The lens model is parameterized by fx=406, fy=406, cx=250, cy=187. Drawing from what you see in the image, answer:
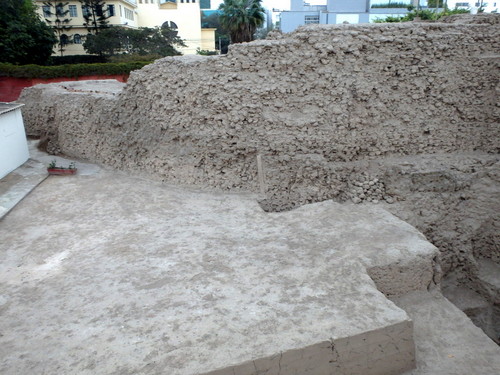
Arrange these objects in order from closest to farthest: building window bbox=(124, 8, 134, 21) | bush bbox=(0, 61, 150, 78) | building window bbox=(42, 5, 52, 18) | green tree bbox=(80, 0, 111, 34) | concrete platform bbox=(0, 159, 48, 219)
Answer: concrete platform bbox=(0, 159, 48, 219) < bush bbox=(0, 61, 150, 78) < green tree bbox=(80, 0, 111, 34) < building window bbox=(42, 5, 52, 18) < building window bbox=(124, 8, 134, 21)

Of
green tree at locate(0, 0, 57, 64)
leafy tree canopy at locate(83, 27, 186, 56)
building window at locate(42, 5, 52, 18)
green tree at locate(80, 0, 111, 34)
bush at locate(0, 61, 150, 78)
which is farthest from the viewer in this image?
building window at locate(42, 5, 52, 18)

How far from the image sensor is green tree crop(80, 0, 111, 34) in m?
25.5

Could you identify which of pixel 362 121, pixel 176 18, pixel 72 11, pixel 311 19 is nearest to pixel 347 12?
pixel 311 19

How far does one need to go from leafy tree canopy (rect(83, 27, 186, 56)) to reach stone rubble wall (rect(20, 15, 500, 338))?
18.7m

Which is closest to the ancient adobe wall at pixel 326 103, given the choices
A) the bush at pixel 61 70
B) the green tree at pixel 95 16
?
the bush at pixel 61 70

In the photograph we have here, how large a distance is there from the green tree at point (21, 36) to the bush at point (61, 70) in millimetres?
1845

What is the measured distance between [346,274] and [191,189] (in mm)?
3113

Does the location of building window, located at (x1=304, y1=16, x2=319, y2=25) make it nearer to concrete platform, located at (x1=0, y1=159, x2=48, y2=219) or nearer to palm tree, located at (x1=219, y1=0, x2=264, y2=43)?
palm tree, located at (x1=219, y1=0, x2=264, y2=43)

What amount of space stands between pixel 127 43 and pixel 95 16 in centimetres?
549

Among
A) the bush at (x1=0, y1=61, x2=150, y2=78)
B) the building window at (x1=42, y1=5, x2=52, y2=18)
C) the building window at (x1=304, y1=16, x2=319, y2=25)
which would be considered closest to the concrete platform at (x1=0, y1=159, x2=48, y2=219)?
the bush at (x1=0, y1=61, x2=150, y2=78)

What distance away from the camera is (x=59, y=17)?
26.8 m

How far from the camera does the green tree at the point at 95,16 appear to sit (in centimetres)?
2550

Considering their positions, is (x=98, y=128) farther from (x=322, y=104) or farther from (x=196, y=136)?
(x=322, y=104)

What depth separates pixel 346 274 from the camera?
371 centimetres
